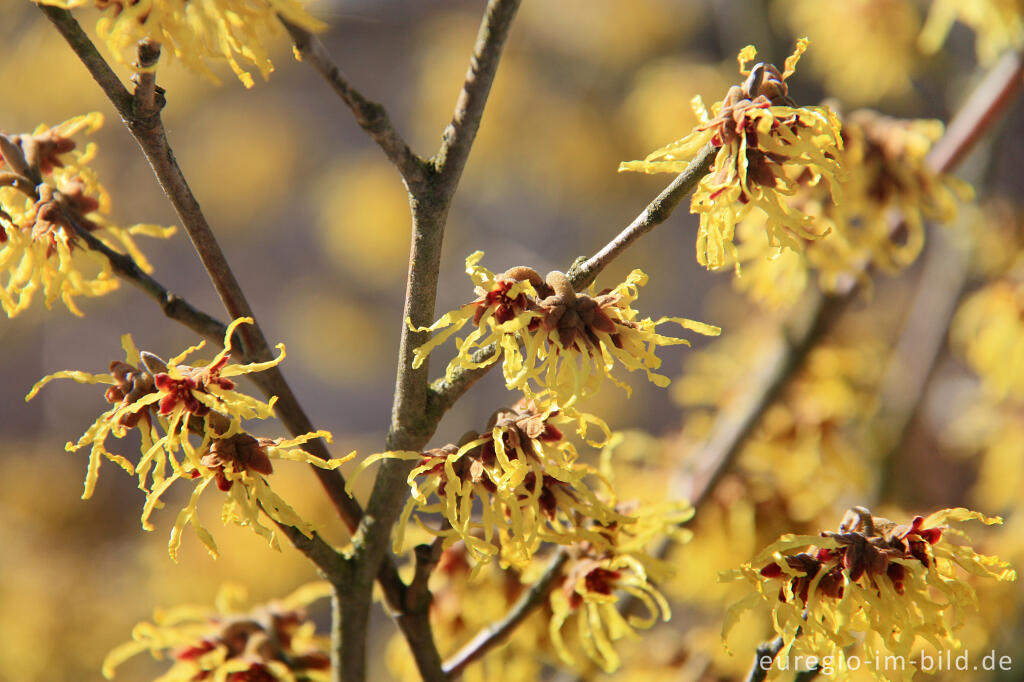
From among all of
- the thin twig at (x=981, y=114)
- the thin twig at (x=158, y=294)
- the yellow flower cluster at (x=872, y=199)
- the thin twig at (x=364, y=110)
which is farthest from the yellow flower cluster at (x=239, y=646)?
the thin twig at (x=981, y=114)

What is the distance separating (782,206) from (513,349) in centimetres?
17

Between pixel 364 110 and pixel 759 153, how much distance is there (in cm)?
20

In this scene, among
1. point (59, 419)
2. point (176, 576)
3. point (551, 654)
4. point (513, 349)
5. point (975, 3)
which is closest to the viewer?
point (513, 349)

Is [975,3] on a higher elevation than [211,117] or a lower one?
lower

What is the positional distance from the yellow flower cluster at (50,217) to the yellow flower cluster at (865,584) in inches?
16.7

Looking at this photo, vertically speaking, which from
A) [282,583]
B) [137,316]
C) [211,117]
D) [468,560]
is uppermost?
[211,117]

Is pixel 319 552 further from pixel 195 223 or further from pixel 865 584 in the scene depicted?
pixel 865 584

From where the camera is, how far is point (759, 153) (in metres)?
0.41

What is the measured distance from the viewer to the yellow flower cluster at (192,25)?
0.36 meters

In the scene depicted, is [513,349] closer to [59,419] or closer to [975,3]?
[975,3]

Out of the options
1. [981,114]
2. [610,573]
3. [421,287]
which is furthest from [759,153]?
[981,114]

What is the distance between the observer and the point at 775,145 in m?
0.41

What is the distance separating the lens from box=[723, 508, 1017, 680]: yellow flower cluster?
1.40ft

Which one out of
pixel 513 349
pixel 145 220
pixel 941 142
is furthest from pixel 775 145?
pixel 145 220
